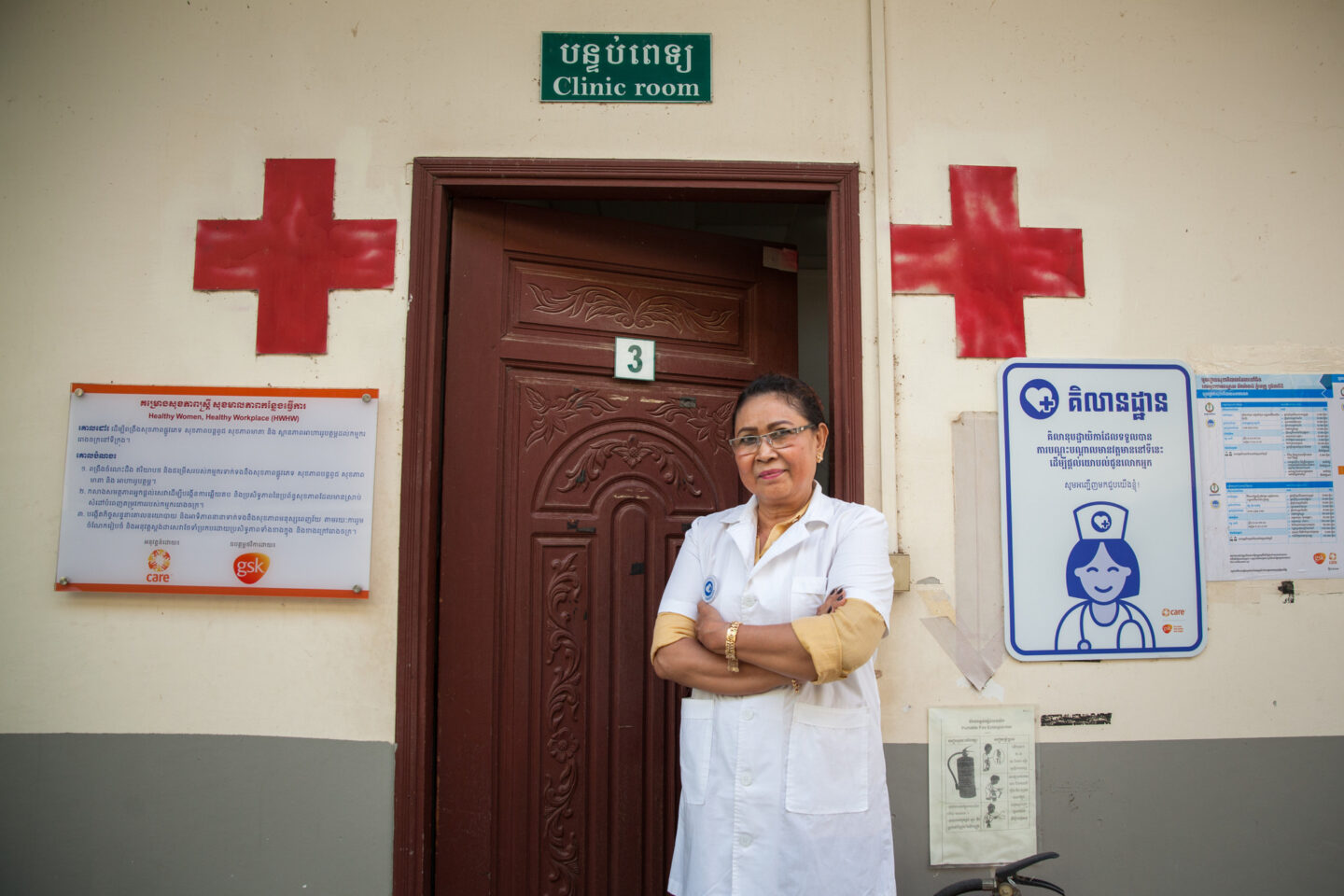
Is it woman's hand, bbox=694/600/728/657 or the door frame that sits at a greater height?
the door frame

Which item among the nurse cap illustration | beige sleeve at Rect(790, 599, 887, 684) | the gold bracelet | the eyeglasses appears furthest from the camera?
the nurse cap illustration

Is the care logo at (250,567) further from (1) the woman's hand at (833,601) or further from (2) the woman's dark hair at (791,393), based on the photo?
(1) the woman's hand at (833,601)

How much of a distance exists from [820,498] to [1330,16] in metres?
2.52

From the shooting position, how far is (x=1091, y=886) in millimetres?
2100

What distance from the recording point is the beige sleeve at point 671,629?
69.0 inches

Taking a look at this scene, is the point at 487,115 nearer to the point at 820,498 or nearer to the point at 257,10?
the point at 257,10

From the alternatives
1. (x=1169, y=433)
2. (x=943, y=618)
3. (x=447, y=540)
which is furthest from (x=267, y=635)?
(x=1169, y=433)

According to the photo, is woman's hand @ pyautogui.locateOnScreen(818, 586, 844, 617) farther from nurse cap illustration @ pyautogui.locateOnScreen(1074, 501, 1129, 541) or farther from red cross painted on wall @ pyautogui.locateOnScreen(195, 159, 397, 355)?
A: red cross painted on wall @ pyautogui.locateOnScreen(195, 159, 397, 355)

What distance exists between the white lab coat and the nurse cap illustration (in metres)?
0.83

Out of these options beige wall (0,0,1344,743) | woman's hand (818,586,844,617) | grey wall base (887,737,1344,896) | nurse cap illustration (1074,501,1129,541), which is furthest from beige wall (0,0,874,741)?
grey wall base (887,737,1344,896)

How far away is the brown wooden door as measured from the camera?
2.22 metres

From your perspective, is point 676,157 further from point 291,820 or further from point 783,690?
point 291,820

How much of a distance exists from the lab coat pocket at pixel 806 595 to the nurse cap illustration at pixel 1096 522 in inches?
38.6

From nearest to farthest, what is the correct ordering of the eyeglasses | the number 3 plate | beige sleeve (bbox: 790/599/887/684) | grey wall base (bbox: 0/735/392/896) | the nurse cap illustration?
beige sleeve (bbox: 790/599/887/684), the eyeglasses, grey wall base (bbox: 0/735/392/896), the nurse cap illustration, the number 3 plate
